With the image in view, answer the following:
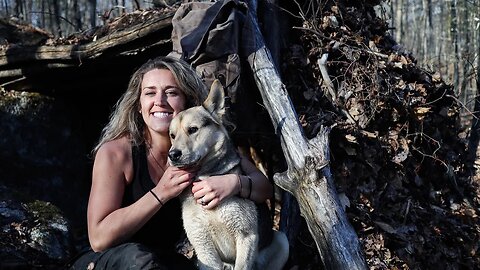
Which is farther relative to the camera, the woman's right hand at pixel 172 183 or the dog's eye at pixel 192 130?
the dog's eye at pixel 192 130

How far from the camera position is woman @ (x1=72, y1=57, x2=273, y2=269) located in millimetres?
3668

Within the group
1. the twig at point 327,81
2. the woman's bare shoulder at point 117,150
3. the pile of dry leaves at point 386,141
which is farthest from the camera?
the twig at point 327,81

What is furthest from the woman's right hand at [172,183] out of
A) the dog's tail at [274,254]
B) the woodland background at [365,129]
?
the woodland background at [365,129]

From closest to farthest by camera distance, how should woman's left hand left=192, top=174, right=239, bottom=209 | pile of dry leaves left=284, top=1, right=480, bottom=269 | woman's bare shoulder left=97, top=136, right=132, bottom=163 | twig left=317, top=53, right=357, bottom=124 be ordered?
woman's left hand left=192, top=174, right=239, bottom=209 < woman's bare shoulder left=97, top=136, right=132, bottom=163 < pile of dry leaves left=284, top=1, right=480, bottom=269 < twig left=317, top=53, right=357, bottom=124

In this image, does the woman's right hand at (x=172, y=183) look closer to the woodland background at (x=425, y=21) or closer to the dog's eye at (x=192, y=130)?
the dog's eye at (x=192, y=130)

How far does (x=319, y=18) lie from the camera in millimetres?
6098

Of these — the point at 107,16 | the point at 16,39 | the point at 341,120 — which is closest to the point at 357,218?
the point at 341,120

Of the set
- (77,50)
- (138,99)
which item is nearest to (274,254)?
(138,99)

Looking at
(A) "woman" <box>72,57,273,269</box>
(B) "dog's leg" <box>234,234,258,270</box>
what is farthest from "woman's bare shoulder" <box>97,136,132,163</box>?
(B) "dog's leg" <box>234,234,258,270</box>

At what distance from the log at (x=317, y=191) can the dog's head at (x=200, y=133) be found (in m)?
0.64

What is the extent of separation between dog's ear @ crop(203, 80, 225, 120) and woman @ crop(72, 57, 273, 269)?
0.20 meters

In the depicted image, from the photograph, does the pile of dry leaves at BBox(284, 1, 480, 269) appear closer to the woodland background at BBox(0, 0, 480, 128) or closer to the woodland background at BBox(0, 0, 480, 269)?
the woodland background at BBox(0, 0, 480, 269)

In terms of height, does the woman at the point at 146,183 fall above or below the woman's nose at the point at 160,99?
below

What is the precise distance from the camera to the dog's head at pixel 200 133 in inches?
145
